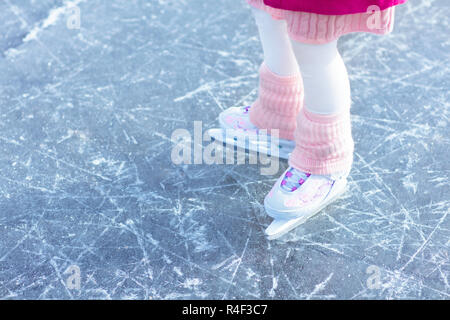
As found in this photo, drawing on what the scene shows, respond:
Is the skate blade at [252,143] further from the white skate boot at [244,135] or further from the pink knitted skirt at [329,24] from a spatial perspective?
the pink knitted skirt at [329,24]

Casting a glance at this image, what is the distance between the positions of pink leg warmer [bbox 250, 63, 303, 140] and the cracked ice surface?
0.39ft

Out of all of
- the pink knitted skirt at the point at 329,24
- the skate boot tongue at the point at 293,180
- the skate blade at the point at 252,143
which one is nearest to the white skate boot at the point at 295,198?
the skate boot tongue at the point at 293,180

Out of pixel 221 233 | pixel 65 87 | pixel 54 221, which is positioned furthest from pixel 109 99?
pixel 221 233

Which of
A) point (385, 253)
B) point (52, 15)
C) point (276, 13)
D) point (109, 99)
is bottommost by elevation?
point (385, 253)

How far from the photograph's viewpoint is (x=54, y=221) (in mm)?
1348

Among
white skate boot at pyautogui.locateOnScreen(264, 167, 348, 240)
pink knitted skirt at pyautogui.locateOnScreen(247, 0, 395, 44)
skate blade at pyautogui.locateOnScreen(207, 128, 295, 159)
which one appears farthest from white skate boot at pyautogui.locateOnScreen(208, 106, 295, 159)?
pink knitted skirt at pyautogui.locateOnScreen(247, 0, 395, 44)

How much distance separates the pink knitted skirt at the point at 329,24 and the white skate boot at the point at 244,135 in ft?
1.38

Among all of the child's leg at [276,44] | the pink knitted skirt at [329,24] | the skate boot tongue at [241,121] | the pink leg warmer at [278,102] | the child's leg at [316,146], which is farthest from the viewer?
the skate boot tongue at [241,121]

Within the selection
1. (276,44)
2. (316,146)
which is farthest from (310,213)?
(276,44)

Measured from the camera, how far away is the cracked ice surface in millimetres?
1224

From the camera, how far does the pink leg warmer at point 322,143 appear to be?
3.95ft

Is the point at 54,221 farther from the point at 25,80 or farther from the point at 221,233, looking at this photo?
the point at 25,80

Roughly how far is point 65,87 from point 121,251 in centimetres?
64

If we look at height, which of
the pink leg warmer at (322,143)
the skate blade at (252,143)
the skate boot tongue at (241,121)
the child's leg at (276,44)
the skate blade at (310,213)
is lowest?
the skate blade at (310,213)
